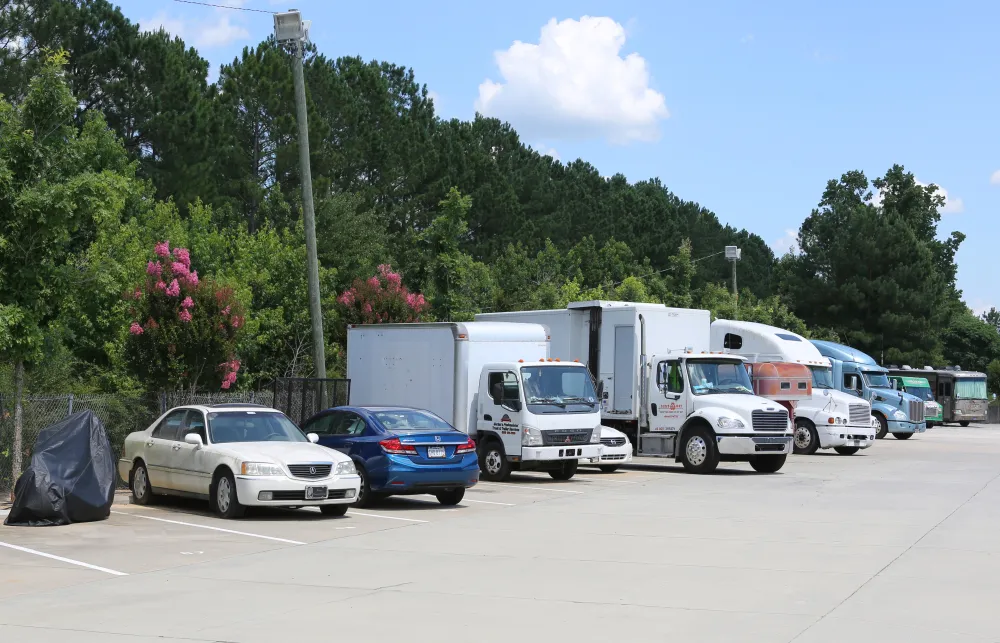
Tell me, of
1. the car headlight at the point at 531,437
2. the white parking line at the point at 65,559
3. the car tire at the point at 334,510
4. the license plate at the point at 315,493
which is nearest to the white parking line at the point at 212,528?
the license plate at the point at 315,493

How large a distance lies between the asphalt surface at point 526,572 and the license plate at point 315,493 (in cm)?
43

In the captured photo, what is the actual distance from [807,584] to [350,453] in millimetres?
8955

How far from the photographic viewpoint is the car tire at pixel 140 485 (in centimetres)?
1884

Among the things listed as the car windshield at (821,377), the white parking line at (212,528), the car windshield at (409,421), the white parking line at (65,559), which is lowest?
the white parking line at (65,559)

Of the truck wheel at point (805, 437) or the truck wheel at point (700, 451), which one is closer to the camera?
the truck wheel at point (700, 451)

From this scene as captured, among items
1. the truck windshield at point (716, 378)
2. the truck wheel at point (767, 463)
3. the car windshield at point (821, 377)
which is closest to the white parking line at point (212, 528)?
the truck windshield at point (716, 378)

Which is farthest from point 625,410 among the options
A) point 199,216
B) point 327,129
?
point 327,129

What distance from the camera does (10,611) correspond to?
10.1 meters

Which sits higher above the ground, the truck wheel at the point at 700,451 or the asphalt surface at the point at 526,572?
the truck wheel at the point at 700,451

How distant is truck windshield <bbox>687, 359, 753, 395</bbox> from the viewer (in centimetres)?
2652

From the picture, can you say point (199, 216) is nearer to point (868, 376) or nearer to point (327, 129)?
point (327, 129)

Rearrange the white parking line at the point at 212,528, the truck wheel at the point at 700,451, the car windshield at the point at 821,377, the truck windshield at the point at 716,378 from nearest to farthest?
the white parking line at the point at 212,528 → the truck wheel at the point at 700,451 → the truck windshield at the point at 716,378 → the car windshield at the point at 821,377

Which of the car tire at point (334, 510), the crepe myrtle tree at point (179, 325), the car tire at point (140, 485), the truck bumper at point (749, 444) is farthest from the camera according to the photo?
the truck bumper at point (749, 444)

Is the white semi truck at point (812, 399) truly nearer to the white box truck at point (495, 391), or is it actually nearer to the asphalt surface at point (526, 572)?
the white box truck at point (495, 391)
